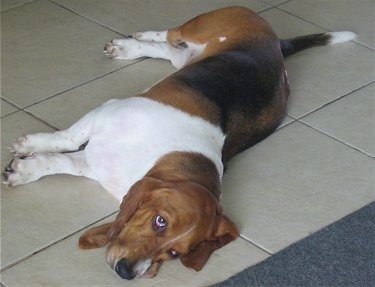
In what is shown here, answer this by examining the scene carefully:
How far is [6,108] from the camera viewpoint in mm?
3957

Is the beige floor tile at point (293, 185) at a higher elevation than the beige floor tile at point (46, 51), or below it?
below

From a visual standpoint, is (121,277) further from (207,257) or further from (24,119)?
(24,119)

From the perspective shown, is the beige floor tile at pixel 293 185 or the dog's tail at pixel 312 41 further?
the dog's tail at pixel 312 41

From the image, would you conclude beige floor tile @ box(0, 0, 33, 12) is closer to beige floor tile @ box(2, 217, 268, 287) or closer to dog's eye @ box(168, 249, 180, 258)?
beige floor tile @ box(2, 217, 268, 287)

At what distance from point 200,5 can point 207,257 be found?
2.40m

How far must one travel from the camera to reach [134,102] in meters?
3.48

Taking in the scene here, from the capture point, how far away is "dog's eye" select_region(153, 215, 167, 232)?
112 inches

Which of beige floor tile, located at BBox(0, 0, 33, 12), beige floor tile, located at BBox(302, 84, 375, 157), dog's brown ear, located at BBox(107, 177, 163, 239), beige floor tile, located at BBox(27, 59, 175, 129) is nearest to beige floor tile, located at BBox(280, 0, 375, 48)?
beige floor tile, located at BBox(302, 84, 375, 157)

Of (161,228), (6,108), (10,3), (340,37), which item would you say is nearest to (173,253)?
(161,228)

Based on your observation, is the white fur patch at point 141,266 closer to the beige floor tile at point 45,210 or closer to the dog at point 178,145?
the dog at point 178,145

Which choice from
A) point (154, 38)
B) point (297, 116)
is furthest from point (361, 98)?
point (154, 38)

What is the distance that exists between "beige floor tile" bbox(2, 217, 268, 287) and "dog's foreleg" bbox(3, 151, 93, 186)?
0.36 m

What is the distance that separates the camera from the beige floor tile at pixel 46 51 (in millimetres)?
4164

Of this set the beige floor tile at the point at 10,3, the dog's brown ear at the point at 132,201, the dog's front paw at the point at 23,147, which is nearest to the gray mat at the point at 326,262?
the dog's brown ear at the point at 132,201
